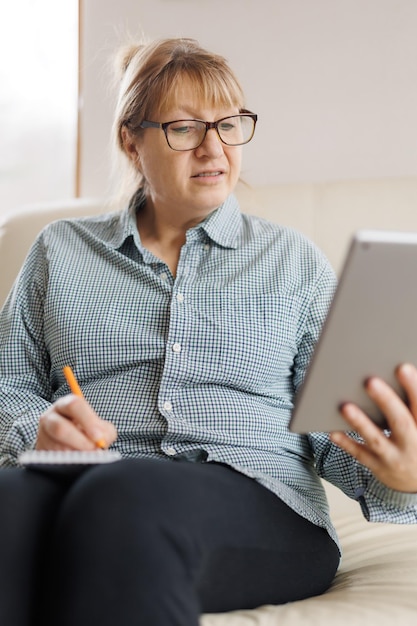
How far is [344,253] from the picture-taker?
1696 mm

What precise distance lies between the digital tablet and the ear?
737mm

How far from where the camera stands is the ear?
1532 mm

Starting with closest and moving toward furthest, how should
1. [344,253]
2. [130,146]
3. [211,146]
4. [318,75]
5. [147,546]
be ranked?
[147,546], [211,146], [130,146], [344,253], [318,75]

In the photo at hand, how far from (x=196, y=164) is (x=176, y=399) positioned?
0.39 metres

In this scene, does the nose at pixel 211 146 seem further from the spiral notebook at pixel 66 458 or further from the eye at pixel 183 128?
the spiral notebook at pixel 66 458

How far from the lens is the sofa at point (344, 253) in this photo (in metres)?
1.09

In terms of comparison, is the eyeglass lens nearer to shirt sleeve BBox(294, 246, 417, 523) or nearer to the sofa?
shirt sleeve BBox(294, 246, 417, 523)

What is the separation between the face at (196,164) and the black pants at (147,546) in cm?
48

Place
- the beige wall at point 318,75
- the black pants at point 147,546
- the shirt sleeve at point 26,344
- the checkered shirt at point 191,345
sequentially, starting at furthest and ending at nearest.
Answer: the beige wall at point 318,75
the shirt sleeve at point 26,344
the checkered shirt at point 191,345
the black pants at point 147,546

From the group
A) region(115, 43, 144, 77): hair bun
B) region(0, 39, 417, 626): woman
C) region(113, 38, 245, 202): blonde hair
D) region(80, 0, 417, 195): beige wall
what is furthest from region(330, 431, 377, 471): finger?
region(80, 0, 417, 195): beige wall

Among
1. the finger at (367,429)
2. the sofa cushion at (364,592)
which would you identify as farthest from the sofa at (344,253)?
the finger at (367,429)

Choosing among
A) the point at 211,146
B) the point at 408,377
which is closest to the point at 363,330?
the point at 408,377

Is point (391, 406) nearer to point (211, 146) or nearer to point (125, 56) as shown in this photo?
point (211, 146)

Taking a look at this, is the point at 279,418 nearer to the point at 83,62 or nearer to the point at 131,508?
the point at 131,508
